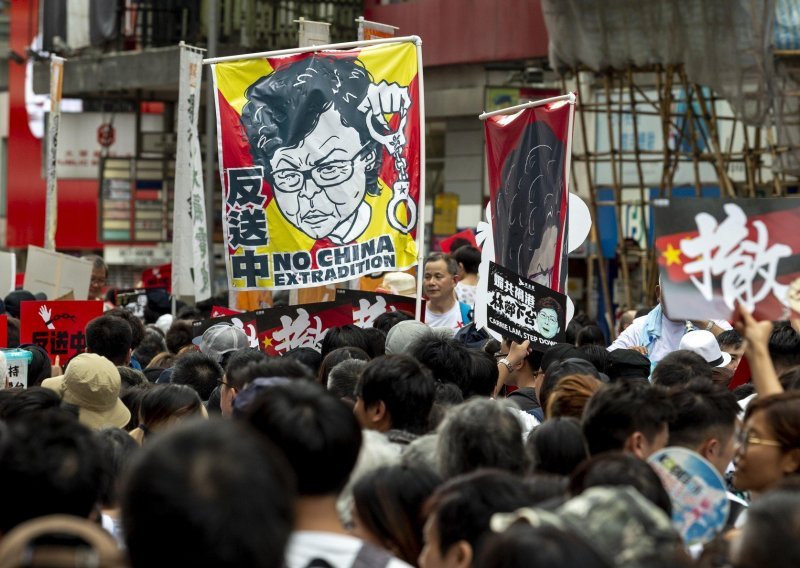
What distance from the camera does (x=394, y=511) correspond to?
12.8ft

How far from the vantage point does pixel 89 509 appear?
315 cm

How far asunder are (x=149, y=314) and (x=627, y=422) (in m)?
10.8

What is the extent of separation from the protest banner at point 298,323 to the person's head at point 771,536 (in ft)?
18.8

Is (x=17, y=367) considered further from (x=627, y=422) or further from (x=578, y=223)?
(x=627, y=422)

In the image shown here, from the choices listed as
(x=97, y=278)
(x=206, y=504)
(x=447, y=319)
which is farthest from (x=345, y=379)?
(x=97, y=278)

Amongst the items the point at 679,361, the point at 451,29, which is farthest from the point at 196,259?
the point at 451,29

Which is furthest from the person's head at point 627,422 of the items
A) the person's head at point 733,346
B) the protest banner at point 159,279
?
the protest banner at point 159,279

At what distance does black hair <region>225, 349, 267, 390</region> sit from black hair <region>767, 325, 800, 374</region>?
265cm

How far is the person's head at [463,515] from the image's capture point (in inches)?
135

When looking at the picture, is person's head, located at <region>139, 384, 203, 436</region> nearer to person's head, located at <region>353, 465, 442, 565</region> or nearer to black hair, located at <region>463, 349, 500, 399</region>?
black hair, located at <region>463, 349, 500, 399</region>

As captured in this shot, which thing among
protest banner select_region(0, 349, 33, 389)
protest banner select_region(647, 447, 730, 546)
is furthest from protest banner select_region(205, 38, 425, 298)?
protest banner select_region(647, 447, 730, 546)

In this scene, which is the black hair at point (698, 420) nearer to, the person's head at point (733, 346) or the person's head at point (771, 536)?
the person's head at point (771, 536)

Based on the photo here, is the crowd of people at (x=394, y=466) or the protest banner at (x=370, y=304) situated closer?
the crowd of people at (x=394, y=466)

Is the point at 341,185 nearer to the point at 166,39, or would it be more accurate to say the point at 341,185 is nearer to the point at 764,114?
the point at 764,114
